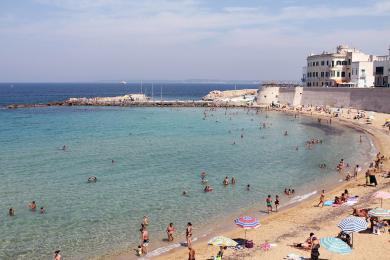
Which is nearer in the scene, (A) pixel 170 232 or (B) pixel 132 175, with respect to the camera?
(A) pixel 170 232

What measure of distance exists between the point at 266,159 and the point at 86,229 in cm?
2381

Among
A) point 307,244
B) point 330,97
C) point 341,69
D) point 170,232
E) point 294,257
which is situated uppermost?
point 341,69

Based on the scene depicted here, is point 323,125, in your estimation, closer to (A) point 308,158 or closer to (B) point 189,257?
(A) point 308,158

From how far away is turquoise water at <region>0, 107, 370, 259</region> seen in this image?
922 inches

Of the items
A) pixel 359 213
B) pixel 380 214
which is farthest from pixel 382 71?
pixel 380 214

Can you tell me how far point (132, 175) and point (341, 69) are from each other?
70.6 meters

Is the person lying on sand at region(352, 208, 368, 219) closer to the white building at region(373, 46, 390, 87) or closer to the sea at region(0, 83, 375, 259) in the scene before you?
the sea at region(0, 83, 375, 259)

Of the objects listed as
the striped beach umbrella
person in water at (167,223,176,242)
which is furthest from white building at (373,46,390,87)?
person in water at (167,223,176,242)

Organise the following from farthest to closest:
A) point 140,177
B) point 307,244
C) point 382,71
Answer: point 382,71
point 140,177
point 307,244

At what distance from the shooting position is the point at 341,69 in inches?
3681

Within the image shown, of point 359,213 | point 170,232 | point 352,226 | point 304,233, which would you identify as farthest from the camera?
point 359,213

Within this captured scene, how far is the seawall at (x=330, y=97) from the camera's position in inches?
2955

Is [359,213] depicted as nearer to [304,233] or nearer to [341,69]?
[304,233]

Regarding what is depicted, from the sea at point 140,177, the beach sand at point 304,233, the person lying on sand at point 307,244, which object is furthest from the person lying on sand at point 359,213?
the sea at point 140,177
